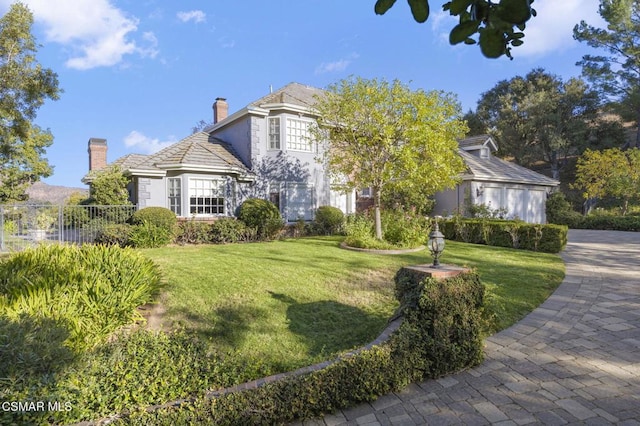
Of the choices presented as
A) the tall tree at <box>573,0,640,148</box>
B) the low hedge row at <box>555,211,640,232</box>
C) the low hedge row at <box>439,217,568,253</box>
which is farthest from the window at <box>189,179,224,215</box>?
the tall tree at <box>573,0,640,148</box>

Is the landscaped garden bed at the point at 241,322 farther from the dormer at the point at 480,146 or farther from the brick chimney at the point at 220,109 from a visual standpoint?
the dormer at the point at 480,146

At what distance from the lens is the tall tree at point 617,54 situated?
27734 mm

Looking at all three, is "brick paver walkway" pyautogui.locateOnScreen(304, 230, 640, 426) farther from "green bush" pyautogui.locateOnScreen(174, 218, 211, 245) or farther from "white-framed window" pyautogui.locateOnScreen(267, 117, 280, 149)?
"white-framed window" pyautogui.locateOnScreen(267, 117, 280, 149)

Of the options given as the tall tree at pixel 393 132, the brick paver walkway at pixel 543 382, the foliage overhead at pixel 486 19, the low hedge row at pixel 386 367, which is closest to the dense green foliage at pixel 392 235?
the tall tree at pixel 393 132

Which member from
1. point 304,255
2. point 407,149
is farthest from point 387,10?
point 407,149

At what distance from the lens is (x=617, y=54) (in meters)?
29.8

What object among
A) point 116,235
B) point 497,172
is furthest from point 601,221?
point 116,235

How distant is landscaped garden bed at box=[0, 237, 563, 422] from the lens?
10.2 feet

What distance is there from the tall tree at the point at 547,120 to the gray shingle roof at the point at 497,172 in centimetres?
1148

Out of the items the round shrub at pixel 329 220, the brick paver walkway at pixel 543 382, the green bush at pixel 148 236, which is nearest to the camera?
the brick paver walkway at pixel 543 382

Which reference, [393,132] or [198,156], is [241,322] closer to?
[393,132]

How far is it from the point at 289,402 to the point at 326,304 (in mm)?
3075

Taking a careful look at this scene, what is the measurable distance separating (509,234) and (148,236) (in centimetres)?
1329

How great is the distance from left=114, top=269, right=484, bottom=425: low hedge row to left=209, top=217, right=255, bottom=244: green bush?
10.4m
